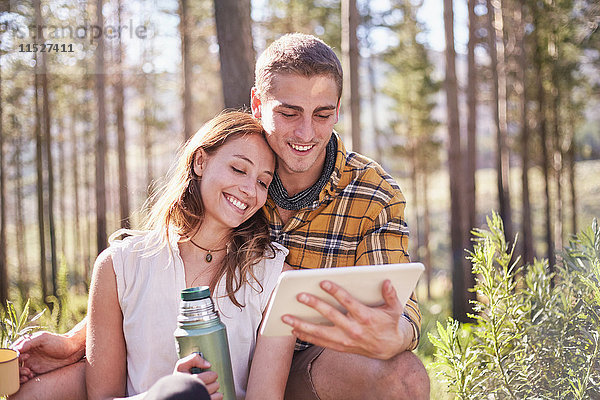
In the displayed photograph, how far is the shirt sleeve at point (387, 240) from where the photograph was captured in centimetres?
275

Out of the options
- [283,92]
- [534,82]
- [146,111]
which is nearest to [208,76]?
[146,111]

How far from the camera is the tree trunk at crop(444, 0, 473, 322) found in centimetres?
983

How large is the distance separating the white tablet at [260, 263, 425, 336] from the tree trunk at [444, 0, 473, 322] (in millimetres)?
8151

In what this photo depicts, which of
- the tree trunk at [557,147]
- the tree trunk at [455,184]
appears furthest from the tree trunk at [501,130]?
the tree trunk at [455,184]

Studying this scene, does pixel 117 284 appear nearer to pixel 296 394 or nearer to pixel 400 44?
pixel 296 394

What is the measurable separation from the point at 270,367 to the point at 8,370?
1053 mm

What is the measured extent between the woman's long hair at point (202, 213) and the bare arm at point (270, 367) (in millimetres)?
253

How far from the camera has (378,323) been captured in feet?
6.29

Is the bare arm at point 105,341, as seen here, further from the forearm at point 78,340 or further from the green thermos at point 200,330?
the green thermos at point 200,330

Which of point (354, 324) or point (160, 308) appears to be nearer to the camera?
point (354, 324)

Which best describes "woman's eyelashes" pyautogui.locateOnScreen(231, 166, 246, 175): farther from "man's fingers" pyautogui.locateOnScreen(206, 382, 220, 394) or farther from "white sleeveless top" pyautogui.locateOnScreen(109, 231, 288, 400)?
"man's fingers" pyautogui.locateOnScreen(206, 382, 220, 394)

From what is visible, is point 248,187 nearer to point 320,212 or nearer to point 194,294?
point 320,212

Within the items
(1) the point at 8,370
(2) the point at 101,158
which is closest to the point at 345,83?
(2) the point at 101,158

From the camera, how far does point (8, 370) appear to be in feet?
7.92
